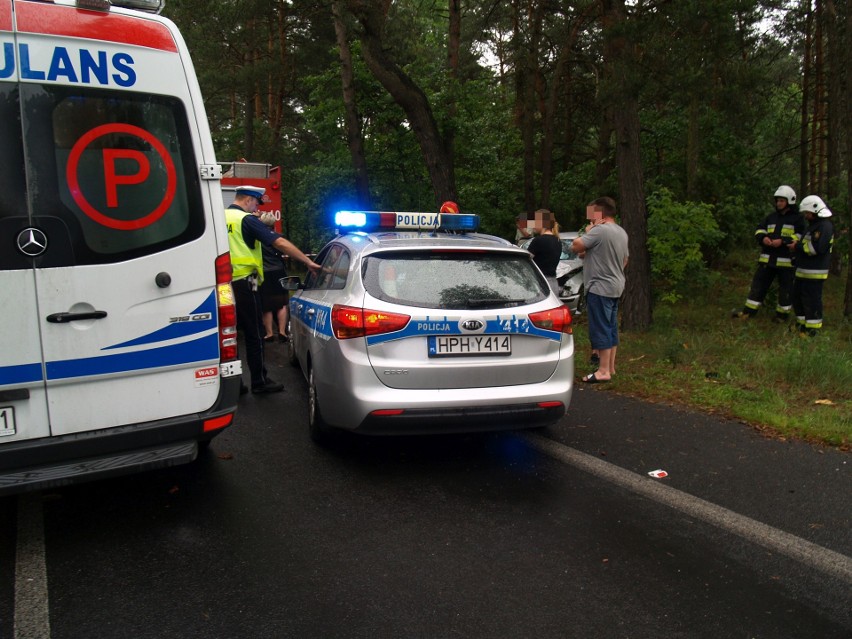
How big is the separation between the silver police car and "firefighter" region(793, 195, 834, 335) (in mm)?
5388

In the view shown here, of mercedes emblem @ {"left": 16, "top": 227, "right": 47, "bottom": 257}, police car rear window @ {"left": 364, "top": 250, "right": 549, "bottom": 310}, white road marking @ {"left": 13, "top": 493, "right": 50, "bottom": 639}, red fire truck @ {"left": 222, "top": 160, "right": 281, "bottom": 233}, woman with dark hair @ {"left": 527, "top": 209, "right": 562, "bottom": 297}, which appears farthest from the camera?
red fire truck @ {"left": 222, "top": 160, "right": 281, "bottom": 233}

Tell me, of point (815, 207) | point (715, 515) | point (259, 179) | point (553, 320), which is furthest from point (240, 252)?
point (259, 179)

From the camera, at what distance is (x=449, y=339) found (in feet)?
14.7

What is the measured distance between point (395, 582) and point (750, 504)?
2.24 m

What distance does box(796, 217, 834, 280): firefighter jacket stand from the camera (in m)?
8.59

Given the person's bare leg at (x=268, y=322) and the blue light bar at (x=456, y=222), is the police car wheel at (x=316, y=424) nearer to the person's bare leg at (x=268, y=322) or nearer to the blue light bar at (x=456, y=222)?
the blue light bar at (x=456, y=222)

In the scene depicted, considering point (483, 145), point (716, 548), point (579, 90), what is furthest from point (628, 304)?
point (579, 90)

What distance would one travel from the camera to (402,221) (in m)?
6.51

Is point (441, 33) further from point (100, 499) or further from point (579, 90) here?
point (100, 499)

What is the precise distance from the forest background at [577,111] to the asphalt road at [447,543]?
322 cm

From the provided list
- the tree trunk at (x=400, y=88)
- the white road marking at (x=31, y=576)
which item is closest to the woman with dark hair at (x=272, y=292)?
the tree trunk at (x=400, y=88)

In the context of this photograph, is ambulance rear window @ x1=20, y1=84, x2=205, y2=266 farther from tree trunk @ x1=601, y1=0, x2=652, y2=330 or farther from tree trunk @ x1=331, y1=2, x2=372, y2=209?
tree trunk @ x1=331, y1=2, x2=372, y2=209

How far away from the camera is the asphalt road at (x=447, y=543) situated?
116 inches

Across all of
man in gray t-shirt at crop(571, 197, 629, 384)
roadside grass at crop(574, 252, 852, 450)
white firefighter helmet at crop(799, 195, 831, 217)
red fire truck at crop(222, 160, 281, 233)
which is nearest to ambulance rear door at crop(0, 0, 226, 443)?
man in gray t-shirt at crop(571, 197, 629, 384)
